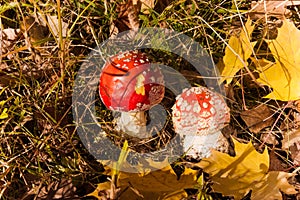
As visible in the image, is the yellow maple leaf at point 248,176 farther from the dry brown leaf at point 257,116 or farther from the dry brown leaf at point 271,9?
the dry brown leaf at point 271,9

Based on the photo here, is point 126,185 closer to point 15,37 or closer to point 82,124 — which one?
point 82,124

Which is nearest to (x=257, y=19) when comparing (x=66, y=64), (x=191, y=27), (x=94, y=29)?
(x=191, y=27)

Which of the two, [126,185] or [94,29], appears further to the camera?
[94,29]

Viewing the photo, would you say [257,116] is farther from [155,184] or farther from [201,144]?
[155,184]

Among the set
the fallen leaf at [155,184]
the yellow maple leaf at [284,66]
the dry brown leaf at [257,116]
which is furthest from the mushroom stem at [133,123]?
the yellow maple leaf at [284,66]

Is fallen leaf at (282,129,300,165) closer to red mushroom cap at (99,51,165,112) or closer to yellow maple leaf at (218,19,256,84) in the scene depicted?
yellow maple leaf at (218,19,256,84)

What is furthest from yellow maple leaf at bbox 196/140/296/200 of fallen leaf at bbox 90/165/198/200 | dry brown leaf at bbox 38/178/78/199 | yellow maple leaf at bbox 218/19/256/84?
dry brown leaf at bbox 38/178/78/199
